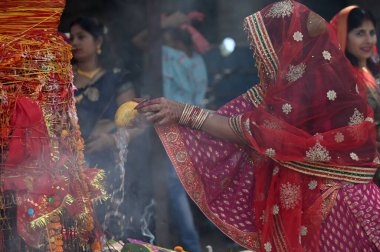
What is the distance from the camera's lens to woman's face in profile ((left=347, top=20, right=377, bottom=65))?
5363 mm

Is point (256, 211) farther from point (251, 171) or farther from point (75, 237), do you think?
point (75, 237)

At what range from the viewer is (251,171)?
381cm

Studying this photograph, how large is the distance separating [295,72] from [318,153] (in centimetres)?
37

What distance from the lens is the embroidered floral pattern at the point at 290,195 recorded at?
351cm

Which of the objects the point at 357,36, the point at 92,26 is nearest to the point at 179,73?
the point at 92,26

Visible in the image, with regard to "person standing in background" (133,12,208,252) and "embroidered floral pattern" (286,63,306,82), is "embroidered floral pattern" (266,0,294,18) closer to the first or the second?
"embroidered floral pattern" (286,63,306,82)

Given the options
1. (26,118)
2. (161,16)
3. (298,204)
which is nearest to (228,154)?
(298,204)

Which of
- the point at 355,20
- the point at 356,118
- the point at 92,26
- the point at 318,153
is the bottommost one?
the point at 318,153

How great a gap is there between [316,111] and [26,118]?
1.27 meters

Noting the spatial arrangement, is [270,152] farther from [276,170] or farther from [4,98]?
[4,98]

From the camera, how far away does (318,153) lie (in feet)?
11.3

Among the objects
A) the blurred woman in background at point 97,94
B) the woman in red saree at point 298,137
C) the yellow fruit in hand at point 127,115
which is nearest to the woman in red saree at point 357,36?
the blurred woman in background at point 97,94

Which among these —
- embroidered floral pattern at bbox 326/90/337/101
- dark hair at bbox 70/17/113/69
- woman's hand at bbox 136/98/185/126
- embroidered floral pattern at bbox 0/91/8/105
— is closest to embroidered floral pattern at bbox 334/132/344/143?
embroidered floral pattern at bbox 326/90/337/101

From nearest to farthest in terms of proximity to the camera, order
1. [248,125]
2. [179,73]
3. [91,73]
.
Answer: [248,125] → [91,73] → [179,73]
